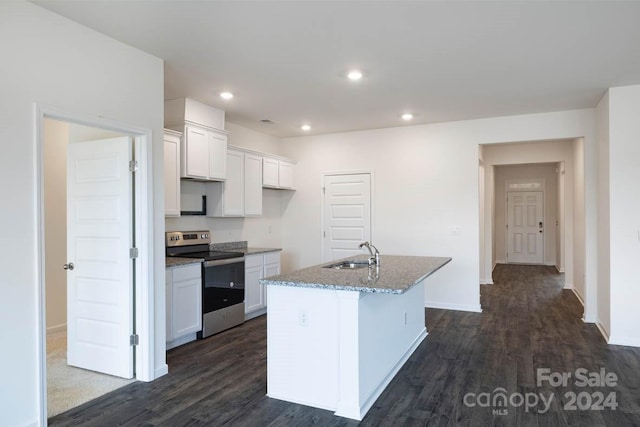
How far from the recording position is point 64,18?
2.76 m

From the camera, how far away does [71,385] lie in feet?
10.8

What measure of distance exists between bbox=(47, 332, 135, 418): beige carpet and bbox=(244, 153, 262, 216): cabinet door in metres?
2.68

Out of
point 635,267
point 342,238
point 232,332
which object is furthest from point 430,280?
point 232,332

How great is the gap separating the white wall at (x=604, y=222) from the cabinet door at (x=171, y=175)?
15.0 ft

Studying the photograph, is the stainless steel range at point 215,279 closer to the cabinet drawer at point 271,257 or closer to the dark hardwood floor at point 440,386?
the dark hardwood floor at point 440,386

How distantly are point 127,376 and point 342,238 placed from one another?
3.86m

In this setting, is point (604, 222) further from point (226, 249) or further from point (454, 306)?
point (226, 249)

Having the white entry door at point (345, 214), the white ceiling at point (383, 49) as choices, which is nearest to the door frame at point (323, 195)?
the white entry door at point (345, 214)

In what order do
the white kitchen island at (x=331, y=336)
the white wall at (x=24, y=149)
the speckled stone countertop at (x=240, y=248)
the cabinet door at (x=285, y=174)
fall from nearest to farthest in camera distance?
the white wall at (x=24, y=149)
the white kitchen island at (x=331, y=336)
the speckled stone countertop at (x=240, y=248)
the cabinet door at (x=285, y=174)

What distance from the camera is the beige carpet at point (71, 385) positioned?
2.99 m

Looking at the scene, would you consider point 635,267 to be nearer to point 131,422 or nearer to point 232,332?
point 232,332

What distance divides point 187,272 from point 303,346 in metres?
1.79

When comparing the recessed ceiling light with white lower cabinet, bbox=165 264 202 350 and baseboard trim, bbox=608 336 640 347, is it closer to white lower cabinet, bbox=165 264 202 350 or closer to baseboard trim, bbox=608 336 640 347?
white lower cabinet, bbox=165 264 202 350

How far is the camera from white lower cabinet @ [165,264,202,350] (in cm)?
406
